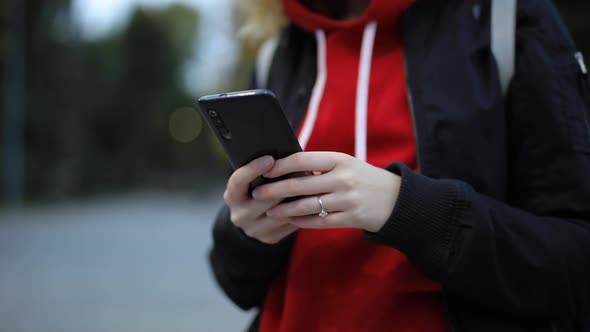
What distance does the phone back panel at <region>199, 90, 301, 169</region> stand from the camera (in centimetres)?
96

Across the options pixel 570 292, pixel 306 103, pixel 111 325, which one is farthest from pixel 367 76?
pixel 111 325

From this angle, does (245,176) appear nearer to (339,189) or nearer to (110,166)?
(339,189)

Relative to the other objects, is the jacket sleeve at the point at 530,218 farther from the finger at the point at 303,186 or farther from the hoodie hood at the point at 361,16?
the hoodie hood at the point at 361,16

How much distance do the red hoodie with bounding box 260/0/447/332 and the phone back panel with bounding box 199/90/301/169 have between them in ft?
0.82

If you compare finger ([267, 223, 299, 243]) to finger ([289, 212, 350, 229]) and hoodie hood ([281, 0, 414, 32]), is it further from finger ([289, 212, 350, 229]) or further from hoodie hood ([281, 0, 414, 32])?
hoodie hood ([281, 0, 414, 32])

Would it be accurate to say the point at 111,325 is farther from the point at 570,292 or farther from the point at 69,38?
the point at 69,38

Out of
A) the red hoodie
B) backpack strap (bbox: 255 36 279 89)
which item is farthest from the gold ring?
backpack strap (bbox: 255 36 279 89)

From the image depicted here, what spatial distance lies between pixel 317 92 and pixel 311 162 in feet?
1.24

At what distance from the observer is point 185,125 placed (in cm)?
3322

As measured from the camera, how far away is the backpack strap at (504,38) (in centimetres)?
114

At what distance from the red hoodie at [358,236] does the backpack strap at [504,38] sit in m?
0.19

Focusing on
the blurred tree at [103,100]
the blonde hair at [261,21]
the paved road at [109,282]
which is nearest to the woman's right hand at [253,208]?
the blonde hair at [261,21]

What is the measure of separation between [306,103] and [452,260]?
0.50 metres

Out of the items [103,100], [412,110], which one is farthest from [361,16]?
[103,100]
